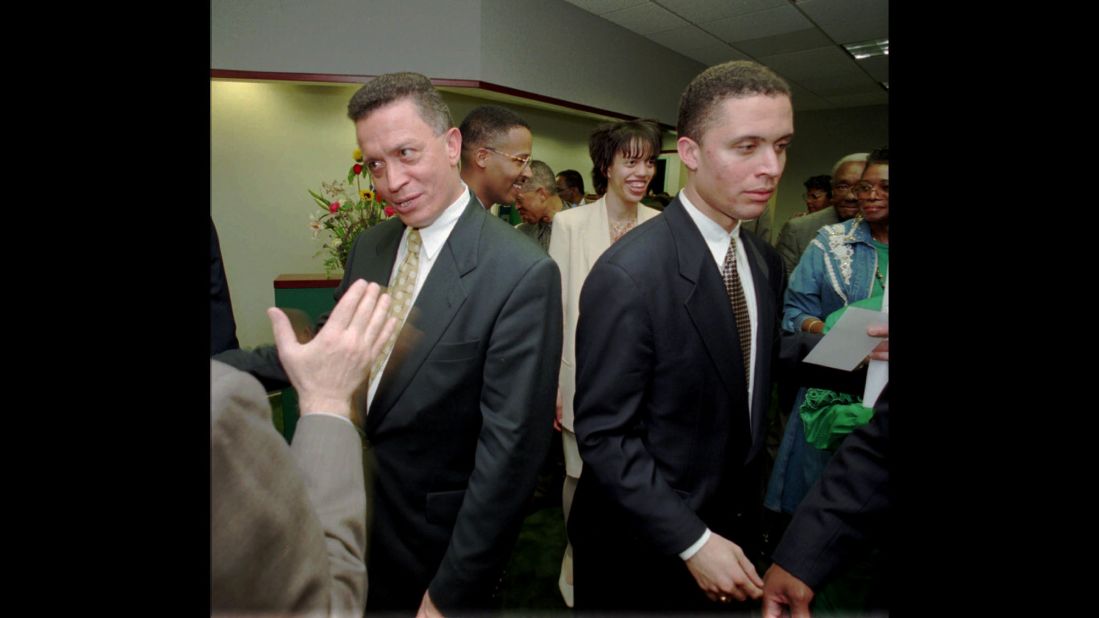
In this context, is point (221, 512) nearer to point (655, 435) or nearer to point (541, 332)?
point (541, 332)

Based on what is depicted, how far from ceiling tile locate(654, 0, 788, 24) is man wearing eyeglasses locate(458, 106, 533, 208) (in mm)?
712

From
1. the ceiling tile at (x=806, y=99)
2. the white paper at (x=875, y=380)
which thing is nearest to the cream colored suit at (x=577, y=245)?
the white paper at (x=875, y=380)

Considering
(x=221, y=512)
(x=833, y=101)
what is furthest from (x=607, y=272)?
(x=833, y=101)

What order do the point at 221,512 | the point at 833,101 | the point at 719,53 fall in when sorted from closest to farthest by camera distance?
the point at 221,512
the point at 719,53
the point at 833,101

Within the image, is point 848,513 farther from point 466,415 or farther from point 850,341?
point 466,415

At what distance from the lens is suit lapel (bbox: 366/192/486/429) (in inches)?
28.4

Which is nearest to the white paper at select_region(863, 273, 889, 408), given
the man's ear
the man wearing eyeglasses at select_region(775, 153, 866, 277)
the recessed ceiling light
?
the man's ear

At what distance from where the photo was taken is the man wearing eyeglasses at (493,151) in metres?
1.37

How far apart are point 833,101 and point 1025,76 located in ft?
12.5

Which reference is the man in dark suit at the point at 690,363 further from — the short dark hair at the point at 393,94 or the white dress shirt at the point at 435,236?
the short dark hair at the point at 393,94

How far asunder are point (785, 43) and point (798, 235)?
1267mm

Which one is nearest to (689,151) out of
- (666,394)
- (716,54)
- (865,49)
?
(666,394)

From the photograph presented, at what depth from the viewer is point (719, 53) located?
1.60m

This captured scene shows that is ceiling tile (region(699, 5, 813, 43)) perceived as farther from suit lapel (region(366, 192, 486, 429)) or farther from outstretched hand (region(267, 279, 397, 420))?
outstretched hand (region(267, 279, 397, 420))
